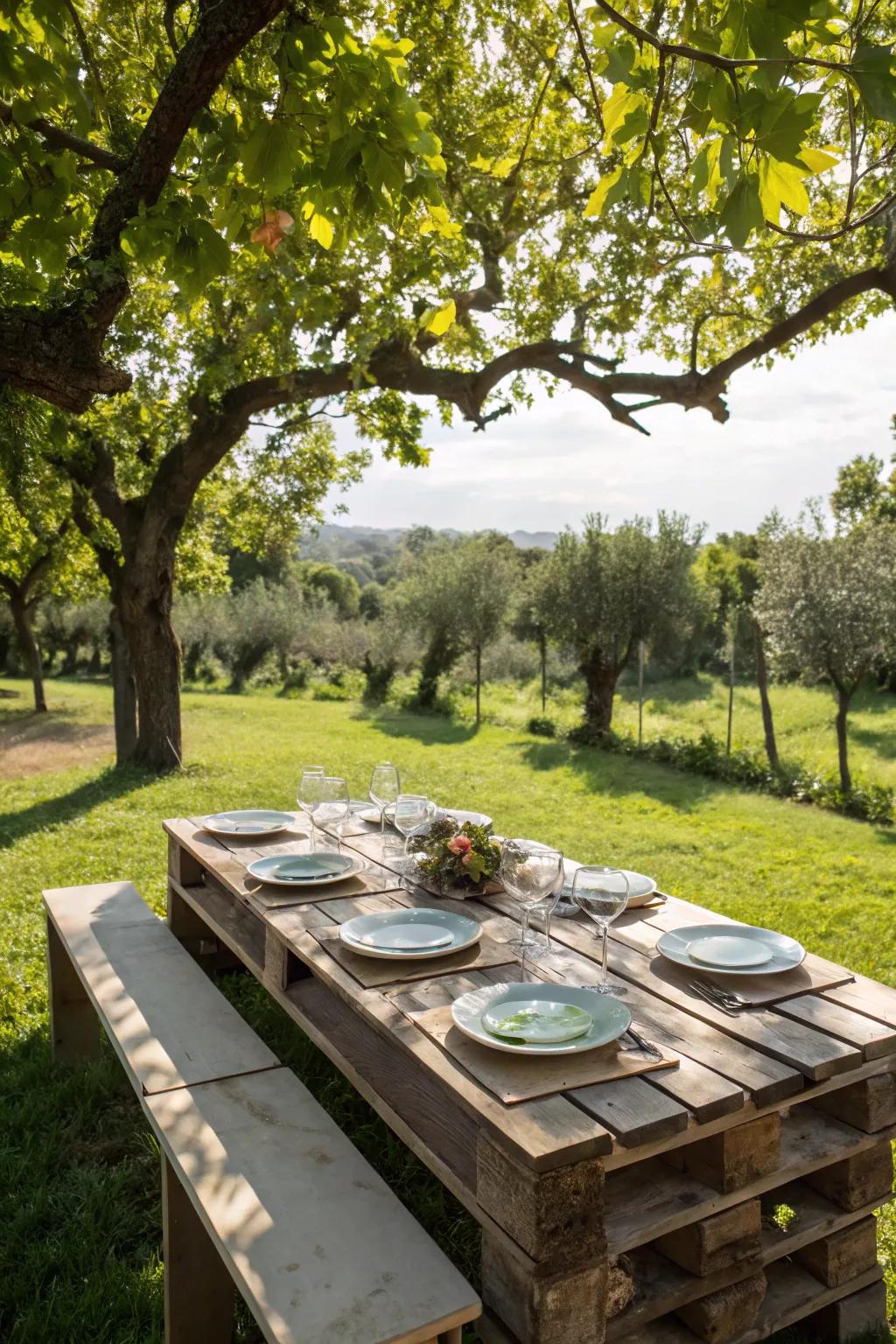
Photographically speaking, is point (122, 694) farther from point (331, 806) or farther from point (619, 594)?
point (331, 806)

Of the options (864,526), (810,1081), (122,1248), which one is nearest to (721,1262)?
(810,1081)

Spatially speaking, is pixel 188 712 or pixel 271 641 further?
pixel 271 641

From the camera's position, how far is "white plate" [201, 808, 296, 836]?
3.94 m

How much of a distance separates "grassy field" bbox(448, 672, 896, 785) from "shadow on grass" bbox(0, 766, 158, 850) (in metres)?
9.04

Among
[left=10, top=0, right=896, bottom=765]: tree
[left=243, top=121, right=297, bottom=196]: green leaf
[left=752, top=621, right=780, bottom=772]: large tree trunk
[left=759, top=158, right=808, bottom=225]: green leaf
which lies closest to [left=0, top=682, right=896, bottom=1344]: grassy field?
[left=752, top=621, right=780, bottom=772]: large tree trunk

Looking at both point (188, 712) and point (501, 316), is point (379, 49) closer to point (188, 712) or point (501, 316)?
point (501, 316)

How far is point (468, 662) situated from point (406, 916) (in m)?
21.2

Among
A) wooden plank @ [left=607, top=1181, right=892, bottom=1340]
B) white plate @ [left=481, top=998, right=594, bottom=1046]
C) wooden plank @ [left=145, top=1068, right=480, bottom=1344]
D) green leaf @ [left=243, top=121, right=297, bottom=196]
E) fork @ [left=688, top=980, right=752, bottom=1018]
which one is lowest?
wooden plank @ [left=607, top=1181, right=892, bottom=1340]

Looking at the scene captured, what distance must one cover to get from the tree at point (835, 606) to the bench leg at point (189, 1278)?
10.7 meters

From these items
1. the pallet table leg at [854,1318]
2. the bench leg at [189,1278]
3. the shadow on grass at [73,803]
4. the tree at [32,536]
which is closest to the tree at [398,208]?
the tree at [32,536]

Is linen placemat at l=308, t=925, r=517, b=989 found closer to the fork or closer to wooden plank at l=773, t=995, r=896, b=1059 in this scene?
the fork

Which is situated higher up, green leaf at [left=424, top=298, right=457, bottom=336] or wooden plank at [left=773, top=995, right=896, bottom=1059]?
green leaf at [left=424, top=298, right=457, bottom=336]

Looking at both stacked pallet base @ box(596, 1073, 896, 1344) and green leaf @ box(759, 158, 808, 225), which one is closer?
green leaf @ box(759, 158, 808, 225)

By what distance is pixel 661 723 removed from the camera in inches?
723
